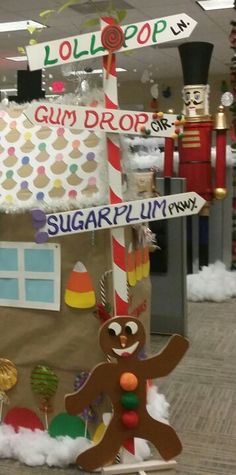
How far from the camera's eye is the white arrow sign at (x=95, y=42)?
5.49 feet

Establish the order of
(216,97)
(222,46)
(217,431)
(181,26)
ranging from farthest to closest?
(216,97) < (222,46) < (217,431) < (181,26)

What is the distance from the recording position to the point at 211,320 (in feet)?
13.1

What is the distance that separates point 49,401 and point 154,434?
52 cm

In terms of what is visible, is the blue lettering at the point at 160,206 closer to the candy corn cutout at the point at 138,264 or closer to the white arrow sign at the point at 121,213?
the white arrow sign at the point at 121,213

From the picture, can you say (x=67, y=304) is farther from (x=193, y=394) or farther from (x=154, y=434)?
(x=193, y=394)

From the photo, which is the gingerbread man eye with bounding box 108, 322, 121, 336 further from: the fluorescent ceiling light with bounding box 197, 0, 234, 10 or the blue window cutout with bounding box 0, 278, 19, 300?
the fluorescent ceiling light with bounding box 197, 0, 234, 10

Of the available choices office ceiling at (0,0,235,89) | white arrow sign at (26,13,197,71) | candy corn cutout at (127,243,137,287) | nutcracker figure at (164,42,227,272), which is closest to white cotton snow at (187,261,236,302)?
nutcracker figure at (164,42,227,272)

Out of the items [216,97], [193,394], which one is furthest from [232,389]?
[216,97]

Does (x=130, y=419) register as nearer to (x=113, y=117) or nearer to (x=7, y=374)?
(x=7, y=374)

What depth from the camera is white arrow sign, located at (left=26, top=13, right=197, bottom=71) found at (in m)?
1.67

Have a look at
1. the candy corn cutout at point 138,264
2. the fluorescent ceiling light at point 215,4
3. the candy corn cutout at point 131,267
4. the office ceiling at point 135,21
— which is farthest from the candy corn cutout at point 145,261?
the fluorescent ceiling light at point 215,4

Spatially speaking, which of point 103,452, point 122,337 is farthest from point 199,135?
point 103,452

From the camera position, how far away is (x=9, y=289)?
7.07 feet

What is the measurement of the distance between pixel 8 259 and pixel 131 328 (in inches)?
25.0
